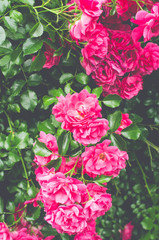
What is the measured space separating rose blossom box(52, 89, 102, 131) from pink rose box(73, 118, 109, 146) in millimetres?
14

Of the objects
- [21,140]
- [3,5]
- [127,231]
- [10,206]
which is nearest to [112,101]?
[21,140]

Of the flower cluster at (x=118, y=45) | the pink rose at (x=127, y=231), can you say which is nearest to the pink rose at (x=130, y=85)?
the flower cluster at (x=118, y=45)

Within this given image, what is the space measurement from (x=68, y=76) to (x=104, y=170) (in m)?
0.46

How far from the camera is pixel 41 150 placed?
90 centimetres

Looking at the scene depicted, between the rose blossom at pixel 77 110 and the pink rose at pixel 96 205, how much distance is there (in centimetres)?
25

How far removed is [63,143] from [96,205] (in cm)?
24

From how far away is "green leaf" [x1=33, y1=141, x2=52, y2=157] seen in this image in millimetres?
887

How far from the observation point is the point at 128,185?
5.03ft

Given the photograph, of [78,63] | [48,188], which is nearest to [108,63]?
[78,63]

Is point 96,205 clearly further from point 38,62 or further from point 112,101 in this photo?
point 38,62

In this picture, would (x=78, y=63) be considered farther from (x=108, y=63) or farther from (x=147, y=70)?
(x=147, y=70)

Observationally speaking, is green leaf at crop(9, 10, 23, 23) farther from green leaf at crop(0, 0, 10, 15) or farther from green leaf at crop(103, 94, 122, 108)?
green leaf at crop(103, 94, 122, 108)

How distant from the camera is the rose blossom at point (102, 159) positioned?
0.83m

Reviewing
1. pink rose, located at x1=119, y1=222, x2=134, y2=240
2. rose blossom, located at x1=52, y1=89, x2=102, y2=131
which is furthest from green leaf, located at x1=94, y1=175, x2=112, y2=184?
pink rose, located at x1=119, y1=222, x2=134, y2=240
